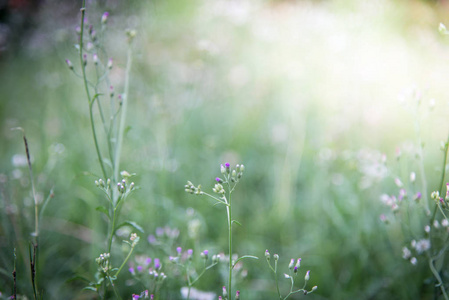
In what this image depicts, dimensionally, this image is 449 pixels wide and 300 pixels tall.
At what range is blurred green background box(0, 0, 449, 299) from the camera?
2.25m

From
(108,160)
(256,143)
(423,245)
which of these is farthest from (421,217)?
(108,160)

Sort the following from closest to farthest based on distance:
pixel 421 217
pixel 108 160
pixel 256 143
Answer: pixel 108 160
pixel 421 217
pixel 256 143

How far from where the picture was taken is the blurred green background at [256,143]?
2.25m

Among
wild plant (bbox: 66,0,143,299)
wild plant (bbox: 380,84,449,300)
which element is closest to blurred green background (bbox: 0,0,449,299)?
wild plant (bbox: 380,84,449,300)

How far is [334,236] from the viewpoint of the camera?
103 inches

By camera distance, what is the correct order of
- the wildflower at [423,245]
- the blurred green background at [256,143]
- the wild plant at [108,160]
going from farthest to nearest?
the blurred green background at [256,143], the wildflower at [423,245], the wild plant at [108,160]

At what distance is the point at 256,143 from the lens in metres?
3.81

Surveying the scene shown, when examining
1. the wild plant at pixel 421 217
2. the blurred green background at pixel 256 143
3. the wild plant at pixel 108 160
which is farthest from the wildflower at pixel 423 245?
the wild plant at pixel 108 160

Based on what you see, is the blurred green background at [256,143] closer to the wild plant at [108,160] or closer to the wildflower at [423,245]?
the wildflower at [423,245]

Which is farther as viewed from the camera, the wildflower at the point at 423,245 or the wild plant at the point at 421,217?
the wildflower at the point at 423,245

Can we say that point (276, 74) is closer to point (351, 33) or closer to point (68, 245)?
point (351, 33)

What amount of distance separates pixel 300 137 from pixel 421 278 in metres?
1.68

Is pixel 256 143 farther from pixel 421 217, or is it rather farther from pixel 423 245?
pixel 423 245

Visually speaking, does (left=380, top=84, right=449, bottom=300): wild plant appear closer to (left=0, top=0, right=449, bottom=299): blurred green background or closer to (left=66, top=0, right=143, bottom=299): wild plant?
(left=0, top=0, right=449, bottom=299): blurred green background
